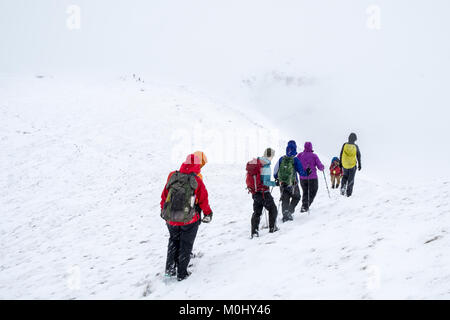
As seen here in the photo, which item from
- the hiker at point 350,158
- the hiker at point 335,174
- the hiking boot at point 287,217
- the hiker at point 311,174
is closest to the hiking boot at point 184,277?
the hiking boot at point 287,217

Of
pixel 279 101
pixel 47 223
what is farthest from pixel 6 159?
pixel 279 101

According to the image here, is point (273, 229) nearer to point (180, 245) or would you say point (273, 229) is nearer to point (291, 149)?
point (291, 149)

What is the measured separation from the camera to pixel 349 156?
1141cm

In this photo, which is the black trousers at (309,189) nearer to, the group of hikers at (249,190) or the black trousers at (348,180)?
the group of hikers at (249,190)

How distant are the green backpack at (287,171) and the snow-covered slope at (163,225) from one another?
132 centimetres

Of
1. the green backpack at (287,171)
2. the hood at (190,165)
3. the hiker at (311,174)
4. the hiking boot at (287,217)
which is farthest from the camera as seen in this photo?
the hiker at (311,174)

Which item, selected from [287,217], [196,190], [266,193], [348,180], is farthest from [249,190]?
[348,180]

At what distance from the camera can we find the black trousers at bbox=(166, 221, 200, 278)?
645 cm

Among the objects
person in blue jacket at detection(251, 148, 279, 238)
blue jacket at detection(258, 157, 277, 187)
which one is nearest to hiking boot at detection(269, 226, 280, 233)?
person in blue jacket at detection(251, 148, 279, 238)

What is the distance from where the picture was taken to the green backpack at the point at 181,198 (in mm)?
6145

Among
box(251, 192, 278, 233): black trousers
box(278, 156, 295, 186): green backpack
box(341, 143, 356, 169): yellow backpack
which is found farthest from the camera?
box(341, 143, 356, 169): yellow backpack

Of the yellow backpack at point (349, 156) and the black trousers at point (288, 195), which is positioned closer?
the black trousers at point (288, 195)

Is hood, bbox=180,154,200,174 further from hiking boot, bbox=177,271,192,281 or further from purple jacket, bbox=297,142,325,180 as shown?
purple jacket, bbox=297,142,325,180
